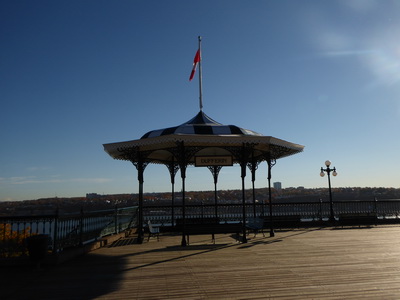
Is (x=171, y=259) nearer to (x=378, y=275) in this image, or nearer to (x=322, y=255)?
(x=322, y=255)

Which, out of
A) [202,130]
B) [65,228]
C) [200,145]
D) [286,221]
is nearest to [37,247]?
[65,228]

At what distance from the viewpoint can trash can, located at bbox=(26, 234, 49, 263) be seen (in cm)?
701

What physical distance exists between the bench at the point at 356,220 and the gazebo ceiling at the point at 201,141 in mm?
Answer: 5196

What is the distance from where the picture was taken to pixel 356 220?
15188mm

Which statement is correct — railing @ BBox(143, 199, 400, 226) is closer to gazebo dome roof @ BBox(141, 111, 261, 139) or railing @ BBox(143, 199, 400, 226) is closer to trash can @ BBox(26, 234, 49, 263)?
gazebo dome roof @ BBox(141, 111, 261, 139)

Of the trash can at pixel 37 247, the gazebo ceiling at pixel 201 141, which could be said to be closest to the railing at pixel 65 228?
the trash can at pixel 37 247

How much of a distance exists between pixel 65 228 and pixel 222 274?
16.8 ft

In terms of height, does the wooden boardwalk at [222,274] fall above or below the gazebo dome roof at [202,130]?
below

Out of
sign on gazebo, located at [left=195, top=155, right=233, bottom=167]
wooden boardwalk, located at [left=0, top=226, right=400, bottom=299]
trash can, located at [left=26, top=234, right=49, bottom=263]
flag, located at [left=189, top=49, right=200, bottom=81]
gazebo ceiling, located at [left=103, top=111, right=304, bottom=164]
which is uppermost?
flag, located at [left=189, top=49, right=200, bottom=81]

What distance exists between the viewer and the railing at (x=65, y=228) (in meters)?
7.64

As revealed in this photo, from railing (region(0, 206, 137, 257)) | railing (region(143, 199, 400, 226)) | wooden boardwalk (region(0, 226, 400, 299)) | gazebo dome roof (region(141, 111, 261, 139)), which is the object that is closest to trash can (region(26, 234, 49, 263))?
wooden boardwalk (region(0, 226, 400, 299))

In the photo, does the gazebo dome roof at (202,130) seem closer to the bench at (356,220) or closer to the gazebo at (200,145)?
the gazebo at (200,145)

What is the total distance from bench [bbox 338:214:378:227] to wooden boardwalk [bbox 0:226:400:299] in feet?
19.1

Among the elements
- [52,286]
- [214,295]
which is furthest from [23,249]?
[214,295]
